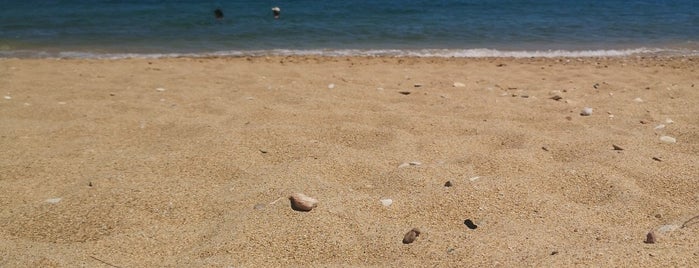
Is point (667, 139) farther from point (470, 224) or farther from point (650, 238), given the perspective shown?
point (470, 224)

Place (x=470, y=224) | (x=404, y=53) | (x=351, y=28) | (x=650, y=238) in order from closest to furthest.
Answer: (x=650, y=238), (x=470, y=224), (x=404, y=53), (x=351, y=28)

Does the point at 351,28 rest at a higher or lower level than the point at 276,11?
lower

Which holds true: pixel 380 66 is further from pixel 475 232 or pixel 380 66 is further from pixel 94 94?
pixel 475 232

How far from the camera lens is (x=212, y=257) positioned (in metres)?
1.96

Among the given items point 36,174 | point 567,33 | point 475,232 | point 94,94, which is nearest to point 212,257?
point 475,232

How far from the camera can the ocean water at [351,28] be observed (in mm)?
8602

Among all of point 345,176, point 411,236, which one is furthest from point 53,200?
point 411,236

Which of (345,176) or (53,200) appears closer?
(53,200)

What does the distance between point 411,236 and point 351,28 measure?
8.81 m

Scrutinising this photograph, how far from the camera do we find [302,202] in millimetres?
2307

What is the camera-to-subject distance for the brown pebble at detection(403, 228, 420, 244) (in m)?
2.08

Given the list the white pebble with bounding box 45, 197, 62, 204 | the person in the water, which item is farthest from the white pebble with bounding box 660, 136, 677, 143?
the person in the water

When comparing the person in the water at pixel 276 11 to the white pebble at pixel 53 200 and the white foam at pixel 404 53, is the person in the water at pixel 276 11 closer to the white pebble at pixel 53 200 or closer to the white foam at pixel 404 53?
the white foam at pixel 404 53

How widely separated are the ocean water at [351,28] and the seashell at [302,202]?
5948 mm
